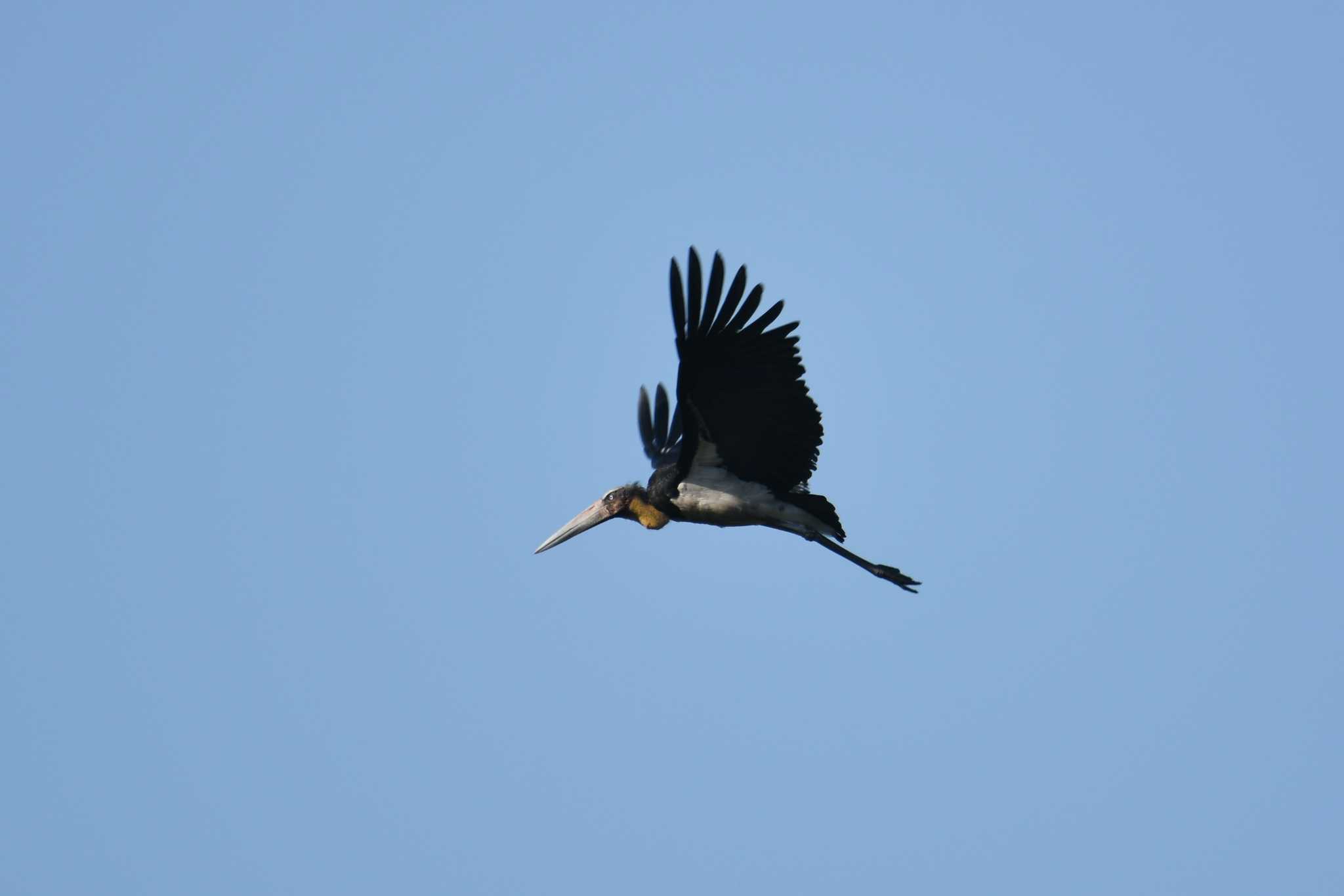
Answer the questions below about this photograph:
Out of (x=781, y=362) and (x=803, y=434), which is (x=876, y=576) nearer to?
(x=803, y=434)

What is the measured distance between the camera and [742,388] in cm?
1742

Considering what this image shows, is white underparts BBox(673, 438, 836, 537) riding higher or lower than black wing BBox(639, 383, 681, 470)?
lower

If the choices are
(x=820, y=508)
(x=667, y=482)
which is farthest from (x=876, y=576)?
(x=667, y=482)

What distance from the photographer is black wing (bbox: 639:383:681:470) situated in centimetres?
2122

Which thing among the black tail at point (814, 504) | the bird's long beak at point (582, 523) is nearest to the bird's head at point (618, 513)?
the bird's long beak at point (582, 523)

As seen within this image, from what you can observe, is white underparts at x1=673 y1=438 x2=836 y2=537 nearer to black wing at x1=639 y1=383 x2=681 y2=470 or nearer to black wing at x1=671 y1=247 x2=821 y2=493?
black wing at x1=671 y1=247 x2=821 y2=493

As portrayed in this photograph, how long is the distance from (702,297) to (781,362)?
3.86 ft

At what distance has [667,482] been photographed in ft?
62.7

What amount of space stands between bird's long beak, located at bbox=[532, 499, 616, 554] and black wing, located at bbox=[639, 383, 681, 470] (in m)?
1.12

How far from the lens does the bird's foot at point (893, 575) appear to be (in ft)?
63.4

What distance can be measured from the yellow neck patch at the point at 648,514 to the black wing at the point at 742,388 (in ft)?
3.17

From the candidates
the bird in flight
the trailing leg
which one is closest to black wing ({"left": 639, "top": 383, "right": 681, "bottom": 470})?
the bird in flight

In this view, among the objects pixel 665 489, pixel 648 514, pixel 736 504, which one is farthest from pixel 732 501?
pixel 648 514

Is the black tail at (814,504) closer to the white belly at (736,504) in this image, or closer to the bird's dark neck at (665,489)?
the white belly at (736,504)
